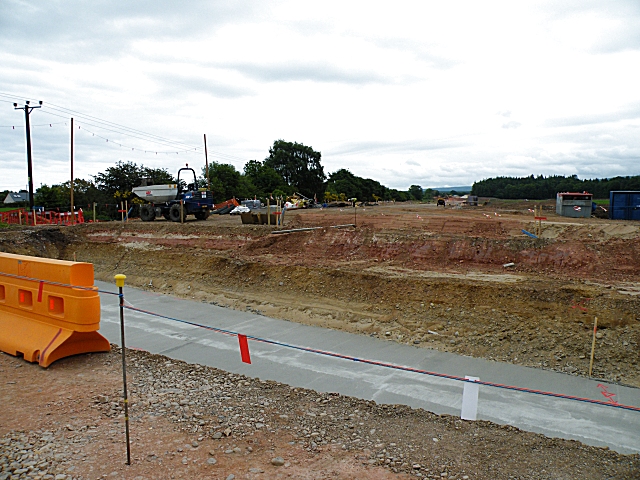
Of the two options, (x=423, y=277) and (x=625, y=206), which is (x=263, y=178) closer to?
(x=625, y=206)

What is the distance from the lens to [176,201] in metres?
26.8

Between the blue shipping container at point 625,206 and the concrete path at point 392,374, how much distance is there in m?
18.1

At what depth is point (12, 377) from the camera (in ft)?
22.1

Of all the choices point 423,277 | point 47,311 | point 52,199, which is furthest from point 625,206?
point 52,199

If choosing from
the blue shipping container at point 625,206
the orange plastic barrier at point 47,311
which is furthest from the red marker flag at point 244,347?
the blue shipping container at point 625,206

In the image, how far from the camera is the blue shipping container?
78.7 feet

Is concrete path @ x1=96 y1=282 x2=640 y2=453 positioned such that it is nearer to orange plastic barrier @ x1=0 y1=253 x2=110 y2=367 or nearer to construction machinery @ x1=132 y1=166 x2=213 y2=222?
orange plastic barrier @ x1=0 y1=253 x2=110 y2=367

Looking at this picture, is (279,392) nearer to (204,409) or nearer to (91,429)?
(204,409)

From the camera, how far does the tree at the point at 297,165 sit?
81.9 m

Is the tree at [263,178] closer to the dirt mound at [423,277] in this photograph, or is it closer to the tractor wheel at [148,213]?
the tractor wheel at [148,213]

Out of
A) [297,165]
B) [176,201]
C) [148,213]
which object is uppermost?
[297,165]

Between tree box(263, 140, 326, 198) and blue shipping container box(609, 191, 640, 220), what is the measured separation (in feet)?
194

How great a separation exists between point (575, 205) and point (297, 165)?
5996 cm

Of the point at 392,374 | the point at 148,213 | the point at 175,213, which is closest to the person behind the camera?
the point at 392,374
